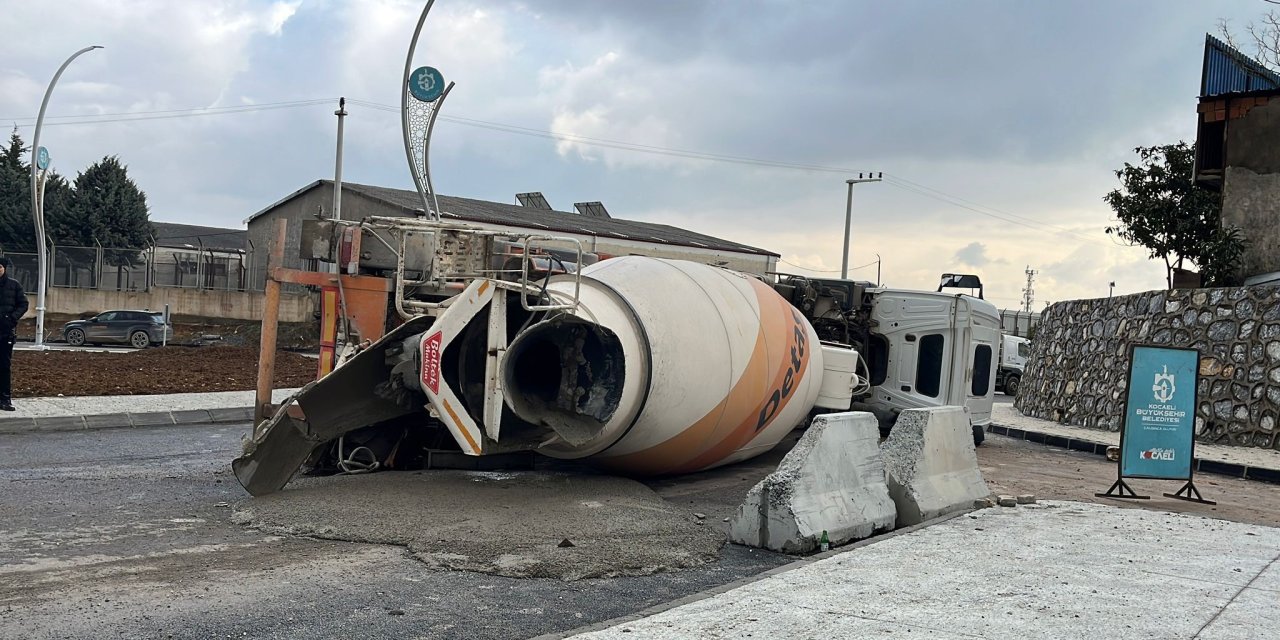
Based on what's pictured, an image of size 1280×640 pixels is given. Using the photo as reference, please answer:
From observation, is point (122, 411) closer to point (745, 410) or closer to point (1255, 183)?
point (745, 410)

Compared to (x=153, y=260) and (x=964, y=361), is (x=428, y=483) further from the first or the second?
(x=153, y=260)

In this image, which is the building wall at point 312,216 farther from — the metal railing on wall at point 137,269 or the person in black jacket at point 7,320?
the person in black jacket at point 7,320

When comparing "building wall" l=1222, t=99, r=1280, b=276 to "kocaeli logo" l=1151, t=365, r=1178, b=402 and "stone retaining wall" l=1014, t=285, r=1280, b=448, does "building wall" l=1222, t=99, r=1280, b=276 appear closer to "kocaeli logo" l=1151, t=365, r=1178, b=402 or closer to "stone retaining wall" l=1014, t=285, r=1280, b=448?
"stone retaining wall" l=1014, t=285, r=1280, b=448

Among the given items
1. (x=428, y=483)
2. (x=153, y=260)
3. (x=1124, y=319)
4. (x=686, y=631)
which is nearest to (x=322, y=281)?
(x=428, y=483)

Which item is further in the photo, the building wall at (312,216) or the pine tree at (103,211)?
the pine tree at (103,211)

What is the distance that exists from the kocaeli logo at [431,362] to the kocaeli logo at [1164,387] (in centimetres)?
726

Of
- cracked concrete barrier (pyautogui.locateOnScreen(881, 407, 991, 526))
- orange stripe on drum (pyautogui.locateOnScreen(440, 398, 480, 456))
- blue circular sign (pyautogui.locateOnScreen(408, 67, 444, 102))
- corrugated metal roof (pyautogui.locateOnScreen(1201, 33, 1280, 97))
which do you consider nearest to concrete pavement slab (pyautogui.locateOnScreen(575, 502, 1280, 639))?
cracked concrete barrier (pyautogui.locateOnScreen(881, 407, 991, 526))

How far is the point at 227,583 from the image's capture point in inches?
229

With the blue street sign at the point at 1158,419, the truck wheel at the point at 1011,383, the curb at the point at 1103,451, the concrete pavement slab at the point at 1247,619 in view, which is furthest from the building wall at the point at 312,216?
the concrete pavement slab at the point at 1247,619

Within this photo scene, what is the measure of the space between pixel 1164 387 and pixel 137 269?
39019mm

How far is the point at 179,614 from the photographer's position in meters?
5.17

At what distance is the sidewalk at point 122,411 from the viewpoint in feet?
41.0

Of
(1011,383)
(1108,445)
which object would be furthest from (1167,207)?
(1108,445)

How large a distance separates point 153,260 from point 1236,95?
A: 121 ft
